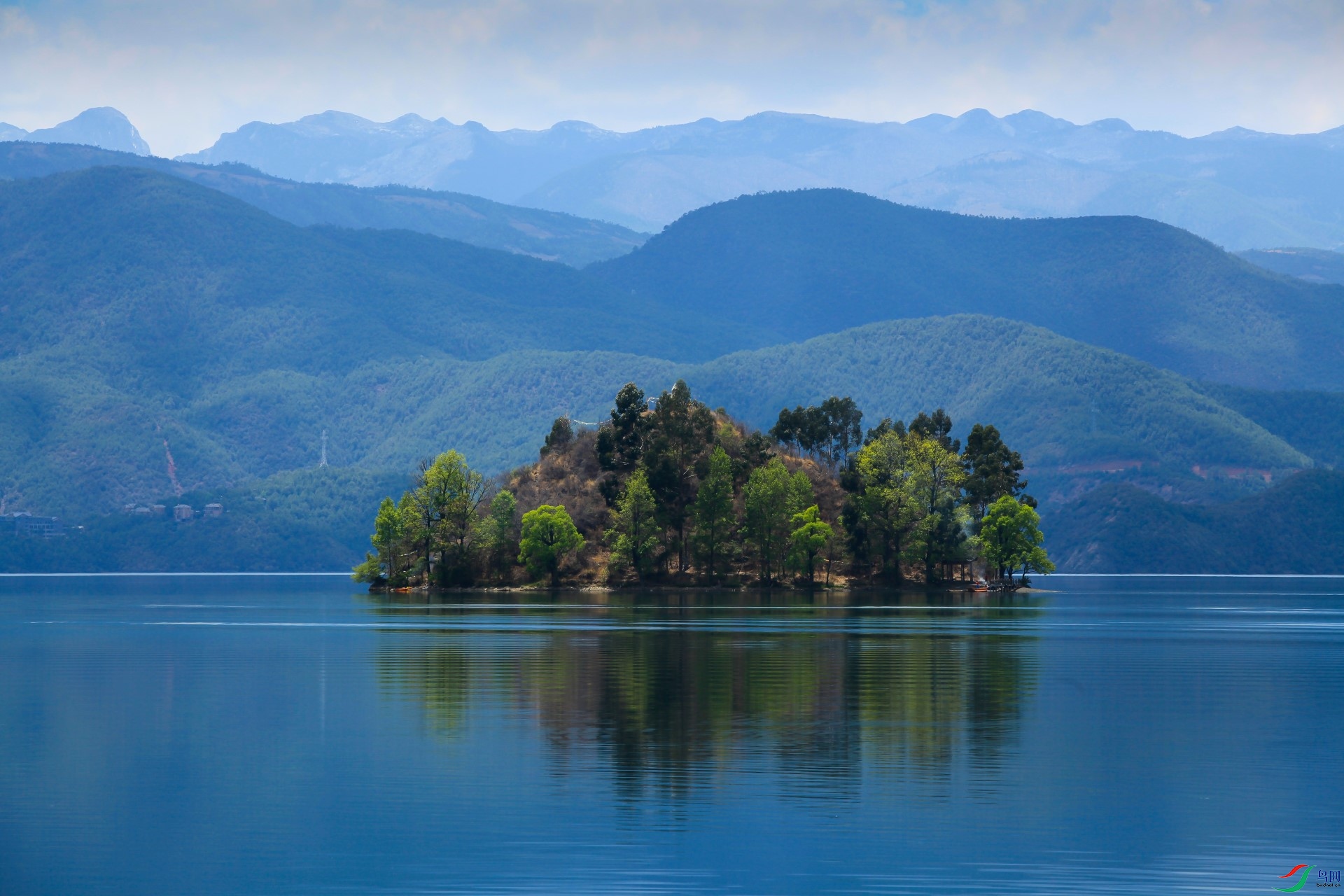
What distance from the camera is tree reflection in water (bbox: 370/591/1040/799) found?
174 ft

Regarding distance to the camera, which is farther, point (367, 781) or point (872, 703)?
point (872, 703)

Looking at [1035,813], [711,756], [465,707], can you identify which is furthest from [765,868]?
[465,707]

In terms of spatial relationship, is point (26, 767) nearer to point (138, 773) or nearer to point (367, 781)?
point (138, 773)

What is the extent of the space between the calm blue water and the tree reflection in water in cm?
31

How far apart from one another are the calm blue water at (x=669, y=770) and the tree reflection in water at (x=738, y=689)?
12.3 inches

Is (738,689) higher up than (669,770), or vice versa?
(738,689)

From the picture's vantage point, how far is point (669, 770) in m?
50.8

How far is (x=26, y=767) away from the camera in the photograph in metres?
52.6

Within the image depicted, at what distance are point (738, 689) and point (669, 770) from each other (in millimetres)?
22976

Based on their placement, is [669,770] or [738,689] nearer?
[669,770]

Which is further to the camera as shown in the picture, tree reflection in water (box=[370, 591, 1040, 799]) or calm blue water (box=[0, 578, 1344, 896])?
tree reflection in water (box=[370, 591, 1040, 799])

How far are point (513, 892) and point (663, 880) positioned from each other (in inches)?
128

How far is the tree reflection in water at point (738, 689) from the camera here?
5306 cm

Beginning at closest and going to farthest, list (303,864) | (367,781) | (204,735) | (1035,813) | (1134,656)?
1. (303,864)
2. (1035,813)
3. (367,781)
4. (204,735)
5. (1134,656)
